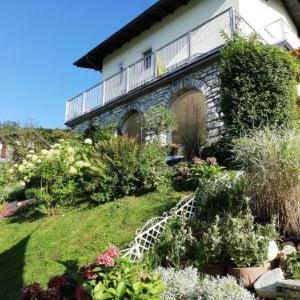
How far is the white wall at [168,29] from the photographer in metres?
14.4

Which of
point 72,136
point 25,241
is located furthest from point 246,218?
point 72,136

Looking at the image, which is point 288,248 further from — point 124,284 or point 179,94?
point 179,94

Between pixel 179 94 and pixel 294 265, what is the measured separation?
31.3ft

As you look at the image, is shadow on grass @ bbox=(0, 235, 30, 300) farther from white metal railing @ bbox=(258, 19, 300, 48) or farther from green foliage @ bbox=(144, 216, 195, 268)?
white metal railing @ bbox=(258, 19, 300, 48)

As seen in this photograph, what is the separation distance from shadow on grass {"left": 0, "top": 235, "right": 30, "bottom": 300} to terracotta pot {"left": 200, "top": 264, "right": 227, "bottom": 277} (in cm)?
230

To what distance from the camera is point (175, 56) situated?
A: 13.7 m

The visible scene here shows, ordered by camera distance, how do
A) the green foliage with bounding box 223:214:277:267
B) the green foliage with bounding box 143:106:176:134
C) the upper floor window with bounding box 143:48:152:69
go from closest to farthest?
the green foliage with bounding box 223:214:277:267, the green foliage with bounding box 143:106:176:134, the upper floor window with bounding box 143:48:152:69

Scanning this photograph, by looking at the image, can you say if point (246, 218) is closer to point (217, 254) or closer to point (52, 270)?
point (217, 254)

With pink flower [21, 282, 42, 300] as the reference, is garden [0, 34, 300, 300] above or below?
above

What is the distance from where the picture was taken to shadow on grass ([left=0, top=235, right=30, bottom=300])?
530 cm

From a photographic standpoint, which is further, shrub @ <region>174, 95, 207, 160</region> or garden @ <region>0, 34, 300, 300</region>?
shrub @ <region>174, 95, 207, 160</region>

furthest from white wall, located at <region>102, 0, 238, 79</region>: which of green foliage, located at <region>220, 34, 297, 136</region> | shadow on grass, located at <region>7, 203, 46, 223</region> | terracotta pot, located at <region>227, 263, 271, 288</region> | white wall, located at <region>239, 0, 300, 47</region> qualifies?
terracotta pot, located at <region>227, 263, 271, 288</region>

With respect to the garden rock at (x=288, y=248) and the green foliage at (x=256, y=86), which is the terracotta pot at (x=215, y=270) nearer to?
the garden rock at (x=288, y=248)

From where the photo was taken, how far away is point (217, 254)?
14.6 ft
